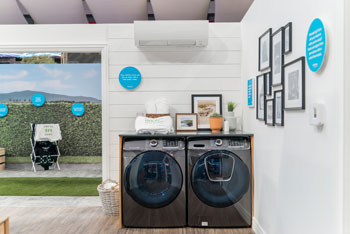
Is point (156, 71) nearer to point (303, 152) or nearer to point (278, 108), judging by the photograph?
point (278, 108)

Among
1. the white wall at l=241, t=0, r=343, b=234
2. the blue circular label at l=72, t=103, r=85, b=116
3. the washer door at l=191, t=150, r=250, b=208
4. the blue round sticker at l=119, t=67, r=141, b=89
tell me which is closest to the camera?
the white wall at l=241, t=0, r=343, b=234

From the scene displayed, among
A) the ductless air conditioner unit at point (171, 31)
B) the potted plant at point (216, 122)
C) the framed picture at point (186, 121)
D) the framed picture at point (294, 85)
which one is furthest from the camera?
the framed picture at point (186, 121)

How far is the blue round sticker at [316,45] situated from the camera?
5.05 ft

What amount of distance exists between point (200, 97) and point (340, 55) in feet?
7.19

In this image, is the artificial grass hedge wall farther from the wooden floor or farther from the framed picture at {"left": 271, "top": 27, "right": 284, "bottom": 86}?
the framed picture at {"left": 271, "top": 27, "right": 284, "bottom": 86}

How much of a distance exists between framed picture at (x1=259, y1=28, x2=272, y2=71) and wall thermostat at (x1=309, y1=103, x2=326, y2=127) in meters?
0.86

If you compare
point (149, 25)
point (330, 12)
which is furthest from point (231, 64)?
point (330, 12)

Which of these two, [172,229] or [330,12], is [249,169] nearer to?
[172,229]

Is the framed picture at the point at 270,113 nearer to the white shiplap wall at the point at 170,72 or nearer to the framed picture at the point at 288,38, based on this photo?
the framed picture at the point at 288,38

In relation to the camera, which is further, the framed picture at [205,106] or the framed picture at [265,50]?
the framed picture at [205,106]

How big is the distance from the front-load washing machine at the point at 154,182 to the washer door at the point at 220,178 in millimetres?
155

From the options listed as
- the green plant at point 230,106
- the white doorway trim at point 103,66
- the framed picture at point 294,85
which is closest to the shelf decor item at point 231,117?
the green plant at point 230,106

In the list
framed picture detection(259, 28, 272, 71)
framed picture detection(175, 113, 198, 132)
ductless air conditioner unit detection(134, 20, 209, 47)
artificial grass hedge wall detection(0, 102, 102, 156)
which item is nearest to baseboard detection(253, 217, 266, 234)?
framed picture detection(175, 113, 198, 132)

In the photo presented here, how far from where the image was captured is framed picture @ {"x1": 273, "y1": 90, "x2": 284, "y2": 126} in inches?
83.3
